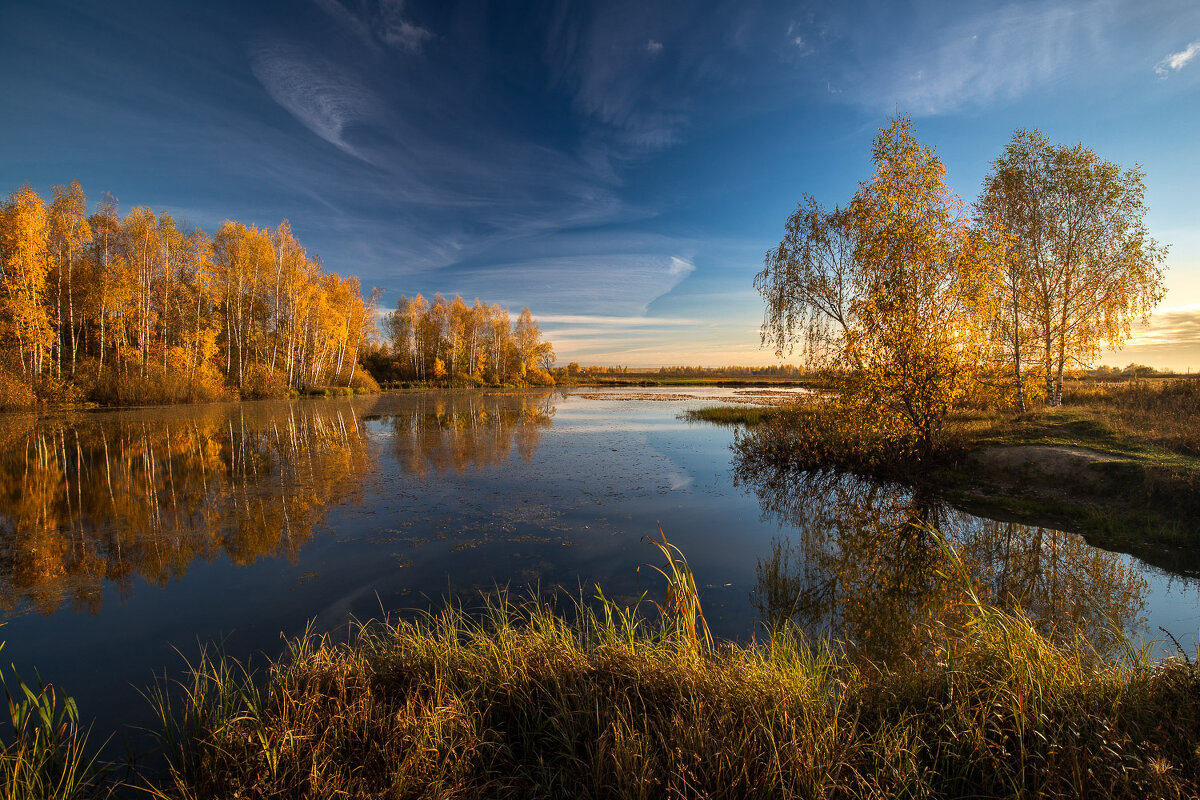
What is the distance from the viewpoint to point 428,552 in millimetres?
7281

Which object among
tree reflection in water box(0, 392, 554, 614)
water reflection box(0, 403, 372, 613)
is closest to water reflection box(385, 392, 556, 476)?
tree reflection in water box(0, 392, 554, 614)

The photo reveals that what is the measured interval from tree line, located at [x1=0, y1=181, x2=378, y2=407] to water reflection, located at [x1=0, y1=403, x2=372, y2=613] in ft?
28.5

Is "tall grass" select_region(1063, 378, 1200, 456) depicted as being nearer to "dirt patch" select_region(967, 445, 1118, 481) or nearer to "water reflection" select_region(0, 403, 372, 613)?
"dirt patch" select_region(967, 445, 1118, 481)

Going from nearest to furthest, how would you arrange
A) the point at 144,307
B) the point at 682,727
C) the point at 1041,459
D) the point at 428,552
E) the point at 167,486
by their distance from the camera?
the point at 682,727 < the point at 428,552 < the point at 167,486 < the point at 1041,459 < the point at 144,307

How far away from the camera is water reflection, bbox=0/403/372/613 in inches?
253

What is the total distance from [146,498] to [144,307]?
25630 mm

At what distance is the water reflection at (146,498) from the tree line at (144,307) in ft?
28.5

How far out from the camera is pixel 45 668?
4262 mm

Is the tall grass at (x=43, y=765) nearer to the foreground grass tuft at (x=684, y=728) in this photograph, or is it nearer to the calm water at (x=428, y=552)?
the foreground grass tuft at (x=684, y=728)

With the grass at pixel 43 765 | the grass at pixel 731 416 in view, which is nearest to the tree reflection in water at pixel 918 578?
the grass at pixel 43 765

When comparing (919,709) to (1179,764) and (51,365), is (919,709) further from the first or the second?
(51,365)

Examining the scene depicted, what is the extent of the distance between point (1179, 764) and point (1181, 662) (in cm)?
107

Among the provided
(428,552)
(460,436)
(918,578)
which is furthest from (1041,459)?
(460,436)

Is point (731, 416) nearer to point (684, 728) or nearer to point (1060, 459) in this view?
point (1060, 459)
